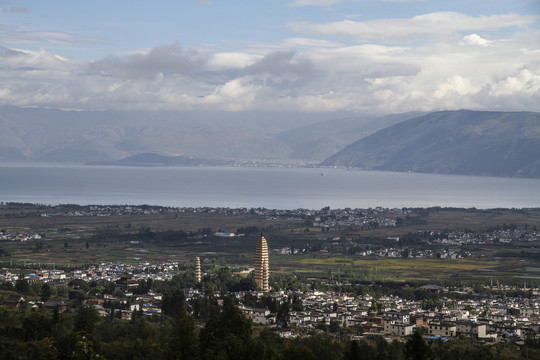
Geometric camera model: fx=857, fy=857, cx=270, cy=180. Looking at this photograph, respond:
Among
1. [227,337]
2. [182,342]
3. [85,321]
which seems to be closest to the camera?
[227,337]

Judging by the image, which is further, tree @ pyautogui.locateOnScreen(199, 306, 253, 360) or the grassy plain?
the grassy plain

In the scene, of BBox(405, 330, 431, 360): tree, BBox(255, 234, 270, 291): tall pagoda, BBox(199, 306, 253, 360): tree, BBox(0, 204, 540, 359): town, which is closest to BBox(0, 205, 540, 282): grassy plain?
BBox(0, 204, 540, 359): town

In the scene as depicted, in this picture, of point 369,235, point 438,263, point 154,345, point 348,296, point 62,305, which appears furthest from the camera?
point 369,235

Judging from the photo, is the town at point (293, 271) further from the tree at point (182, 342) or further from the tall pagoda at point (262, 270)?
the tree at point (182, 342)

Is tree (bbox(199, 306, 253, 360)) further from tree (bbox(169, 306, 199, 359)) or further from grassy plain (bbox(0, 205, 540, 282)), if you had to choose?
grassy plain (bbox(0, 205, 540, 282))

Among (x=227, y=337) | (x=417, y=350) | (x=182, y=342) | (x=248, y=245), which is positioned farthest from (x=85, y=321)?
(x=248, y=245)

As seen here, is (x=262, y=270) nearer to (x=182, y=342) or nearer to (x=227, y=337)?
(x=182, y=342)

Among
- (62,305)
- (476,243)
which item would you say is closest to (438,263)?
(476,243)

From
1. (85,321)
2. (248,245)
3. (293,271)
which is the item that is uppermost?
(248,245)

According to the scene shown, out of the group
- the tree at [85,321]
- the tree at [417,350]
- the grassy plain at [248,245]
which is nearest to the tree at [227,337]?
the tree at [417,350]

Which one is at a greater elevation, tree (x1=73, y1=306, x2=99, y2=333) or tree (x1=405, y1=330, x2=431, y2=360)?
tree (x1=405, y1=330, x2=431, y2=360)

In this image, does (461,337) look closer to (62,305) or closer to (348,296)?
(348,296)
